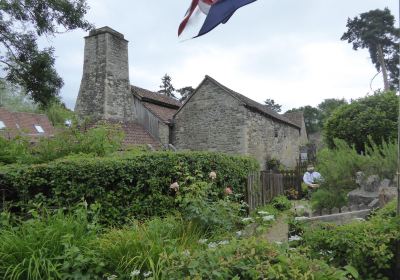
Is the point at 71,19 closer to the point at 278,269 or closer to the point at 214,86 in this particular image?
the point at 278,269

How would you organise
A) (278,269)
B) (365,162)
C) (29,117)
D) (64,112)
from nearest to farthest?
(278,269) < (365,162) < (64,112) < (29,117)

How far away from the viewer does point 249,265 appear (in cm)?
248

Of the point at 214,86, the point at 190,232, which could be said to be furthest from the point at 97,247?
the point at 214,86

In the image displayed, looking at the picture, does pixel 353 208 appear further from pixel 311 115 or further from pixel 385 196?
pixel 311 115

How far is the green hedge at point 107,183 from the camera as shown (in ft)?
19.0

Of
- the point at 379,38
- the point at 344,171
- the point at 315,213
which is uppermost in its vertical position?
the point at 379,38

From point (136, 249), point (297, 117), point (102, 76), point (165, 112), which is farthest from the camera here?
point (297, 117)

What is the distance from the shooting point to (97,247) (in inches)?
143

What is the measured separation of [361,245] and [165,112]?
19.6 metres

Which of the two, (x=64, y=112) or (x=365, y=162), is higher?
(x=64, y=112)

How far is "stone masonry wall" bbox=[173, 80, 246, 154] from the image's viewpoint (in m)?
19.5

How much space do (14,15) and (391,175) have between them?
8.41 metres

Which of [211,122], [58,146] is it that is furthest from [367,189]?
[211,122]

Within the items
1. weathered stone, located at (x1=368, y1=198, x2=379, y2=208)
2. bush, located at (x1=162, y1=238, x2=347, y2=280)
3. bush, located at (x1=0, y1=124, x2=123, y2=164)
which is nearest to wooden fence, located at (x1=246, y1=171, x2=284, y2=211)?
weathered stone, located at (x1=368, y1=198, x2=379, y2=208)
